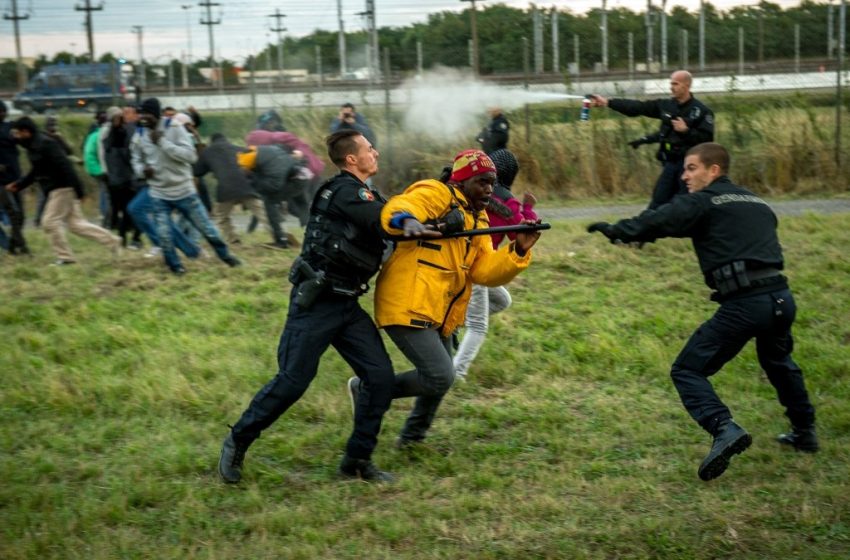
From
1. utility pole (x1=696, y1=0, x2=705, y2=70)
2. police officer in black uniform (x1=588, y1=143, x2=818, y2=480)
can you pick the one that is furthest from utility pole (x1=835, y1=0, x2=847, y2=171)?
police officer in black uniform (x1=588, y1=143, x2=818, y2=480)

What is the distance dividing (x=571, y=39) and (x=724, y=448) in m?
16.3

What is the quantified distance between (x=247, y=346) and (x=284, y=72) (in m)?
13.0

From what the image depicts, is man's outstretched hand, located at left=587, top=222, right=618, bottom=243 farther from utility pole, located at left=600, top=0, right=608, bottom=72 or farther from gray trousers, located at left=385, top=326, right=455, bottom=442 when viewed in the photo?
utility pole, located at left=600, top=0, right=608, bottom=72

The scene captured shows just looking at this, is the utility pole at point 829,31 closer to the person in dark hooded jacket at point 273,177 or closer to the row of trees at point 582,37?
the row of trees at point 582,37

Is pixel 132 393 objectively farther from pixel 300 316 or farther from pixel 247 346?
pixel 300 316

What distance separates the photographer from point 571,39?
20.8 m

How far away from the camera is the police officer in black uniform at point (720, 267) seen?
18.9 feet

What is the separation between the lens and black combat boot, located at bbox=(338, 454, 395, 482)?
591 cm

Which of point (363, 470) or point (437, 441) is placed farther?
point (437, 441)

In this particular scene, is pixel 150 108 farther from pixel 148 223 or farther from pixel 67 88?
pixel 67 88

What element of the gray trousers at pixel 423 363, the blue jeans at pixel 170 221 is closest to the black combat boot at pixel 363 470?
the gray trousers at pixel 423 363

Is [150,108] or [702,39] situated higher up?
[702,39]

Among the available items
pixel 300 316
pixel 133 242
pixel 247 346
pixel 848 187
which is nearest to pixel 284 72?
Answer: pixel 133 242

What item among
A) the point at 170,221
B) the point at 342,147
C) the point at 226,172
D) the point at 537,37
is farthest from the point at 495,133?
the point at 342,147
